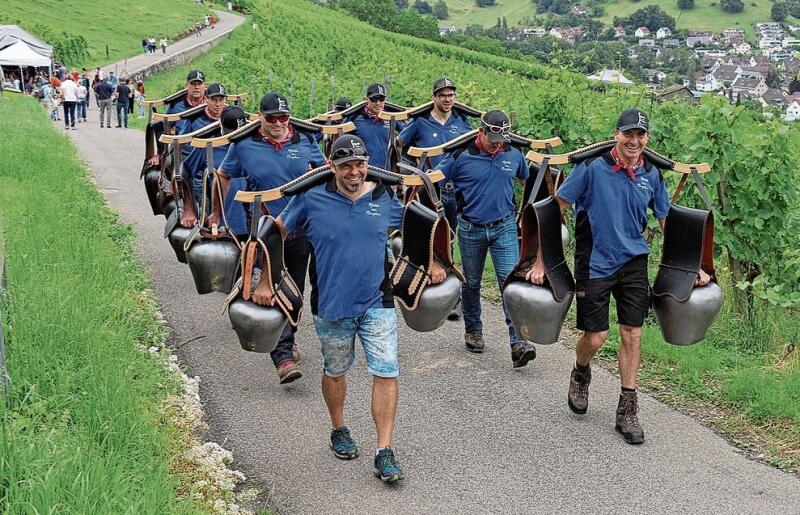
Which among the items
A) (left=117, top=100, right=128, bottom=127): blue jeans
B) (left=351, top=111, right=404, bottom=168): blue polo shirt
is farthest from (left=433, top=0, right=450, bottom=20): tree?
(left=351, top=111, right=404, bottom=168): blue polo shirt

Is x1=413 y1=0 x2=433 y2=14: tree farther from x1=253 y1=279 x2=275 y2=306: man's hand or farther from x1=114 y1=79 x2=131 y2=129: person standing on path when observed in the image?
x1=253 y1=279 x2=275 y2=306: man's hand

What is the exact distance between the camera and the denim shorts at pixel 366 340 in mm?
5293

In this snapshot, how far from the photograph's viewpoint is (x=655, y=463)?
5.50m

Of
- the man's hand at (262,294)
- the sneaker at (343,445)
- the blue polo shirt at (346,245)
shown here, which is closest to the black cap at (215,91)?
the man's hand at (262,294)

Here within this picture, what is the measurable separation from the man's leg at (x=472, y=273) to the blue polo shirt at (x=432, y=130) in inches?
57.2

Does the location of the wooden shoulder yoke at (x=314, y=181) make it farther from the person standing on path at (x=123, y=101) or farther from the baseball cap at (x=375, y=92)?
the person standing on path at (x=123, y=101)

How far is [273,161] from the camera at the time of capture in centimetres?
688

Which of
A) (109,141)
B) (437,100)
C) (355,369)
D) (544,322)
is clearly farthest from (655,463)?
(109,141)

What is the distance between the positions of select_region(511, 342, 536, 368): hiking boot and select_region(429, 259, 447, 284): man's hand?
1591mm

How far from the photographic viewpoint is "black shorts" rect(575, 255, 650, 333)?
19.3 feet

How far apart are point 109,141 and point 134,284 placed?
1533 cm

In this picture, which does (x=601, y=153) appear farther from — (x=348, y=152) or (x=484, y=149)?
(x=348, y=152)

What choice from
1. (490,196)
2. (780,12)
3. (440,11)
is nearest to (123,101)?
(490,196)

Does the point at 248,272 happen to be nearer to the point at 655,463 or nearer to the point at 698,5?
the point at 655,463
